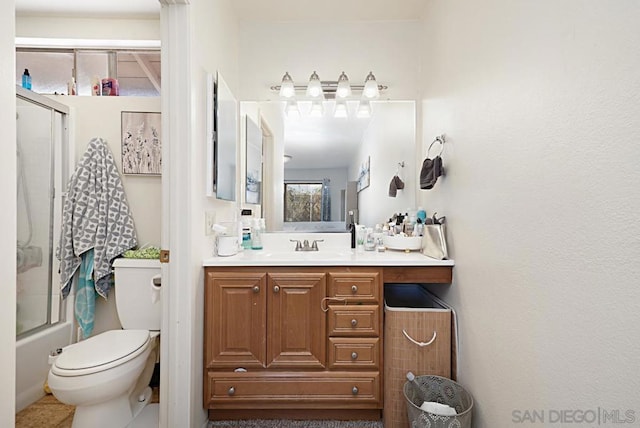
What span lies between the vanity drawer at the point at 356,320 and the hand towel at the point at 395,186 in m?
0.97

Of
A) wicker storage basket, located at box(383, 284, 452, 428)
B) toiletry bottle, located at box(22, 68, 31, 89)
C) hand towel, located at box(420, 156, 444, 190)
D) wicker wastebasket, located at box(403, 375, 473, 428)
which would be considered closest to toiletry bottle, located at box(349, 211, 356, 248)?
hand towel, located at box(420, 156, 444, 190)

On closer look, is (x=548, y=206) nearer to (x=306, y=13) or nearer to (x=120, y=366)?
(x=120, y=366)

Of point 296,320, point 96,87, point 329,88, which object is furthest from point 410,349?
point 96,87

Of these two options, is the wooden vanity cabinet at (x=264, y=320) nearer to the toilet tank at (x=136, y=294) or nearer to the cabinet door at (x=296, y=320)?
the cabinet door at (x=296, y=320)

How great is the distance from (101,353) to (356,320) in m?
1.27

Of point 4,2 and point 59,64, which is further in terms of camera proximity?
point 59,64

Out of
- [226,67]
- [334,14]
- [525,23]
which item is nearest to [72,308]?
[226,67]

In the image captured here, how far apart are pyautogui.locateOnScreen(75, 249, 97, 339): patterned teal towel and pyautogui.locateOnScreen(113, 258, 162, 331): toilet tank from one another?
33cm

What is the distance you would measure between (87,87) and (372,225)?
2.47m

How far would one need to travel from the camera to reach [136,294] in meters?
1.90

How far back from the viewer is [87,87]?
7.65 ft

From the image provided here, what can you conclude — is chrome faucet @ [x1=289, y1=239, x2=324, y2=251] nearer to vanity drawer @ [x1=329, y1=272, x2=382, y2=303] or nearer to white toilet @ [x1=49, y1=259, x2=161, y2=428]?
vanity drawer @ [x1=329, y1=272, x2=382, y2=303]

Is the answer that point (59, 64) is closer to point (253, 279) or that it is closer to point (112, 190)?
point (112, 190)

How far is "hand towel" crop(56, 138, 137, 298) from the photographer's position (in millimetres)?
2012
